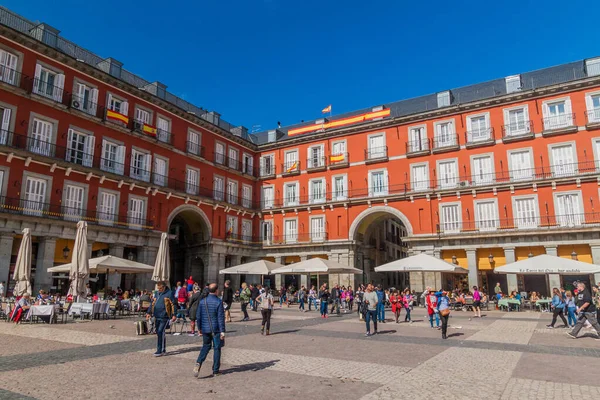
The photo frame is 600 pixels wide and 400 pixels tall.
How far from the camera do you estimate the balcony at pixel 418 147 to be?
3241 cm

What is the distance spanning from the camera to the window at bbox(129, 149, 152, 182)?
28.7m

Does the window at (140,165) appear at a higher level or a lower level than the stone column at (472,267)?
higher

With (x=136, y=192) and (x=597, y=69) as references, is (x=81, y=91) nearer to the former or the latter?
(x=136, y=192)

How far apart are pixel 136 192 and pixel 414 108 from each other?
24.4 meters

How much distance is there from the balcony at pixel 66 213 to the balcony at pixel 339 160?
16.1 metres

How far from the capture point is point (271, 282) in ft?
122

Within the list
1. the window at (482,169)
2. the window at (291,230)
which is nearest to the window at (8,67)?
the window at (291,230)

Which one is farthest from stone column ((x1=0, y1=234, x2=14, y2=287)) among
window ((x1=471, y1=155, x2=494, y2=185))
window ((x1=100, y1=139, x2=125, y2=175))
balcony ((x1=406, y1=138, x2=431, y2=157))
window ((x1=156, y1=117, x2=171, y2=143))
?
window ((x1=471, y1=155, x2=494, y2=185))

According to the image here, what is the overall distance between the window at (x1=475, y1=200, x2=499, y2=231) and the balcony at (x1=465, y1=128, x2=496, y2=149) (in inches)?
174

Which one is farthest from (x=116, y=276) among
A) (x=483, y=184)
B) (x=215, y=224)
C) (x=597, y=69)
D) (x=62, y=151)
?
(x=597, y=69)

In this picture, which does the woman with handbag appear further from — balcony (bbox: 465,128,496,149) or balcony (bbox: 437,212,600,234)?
balcony (bbox: 465,128,496,149)

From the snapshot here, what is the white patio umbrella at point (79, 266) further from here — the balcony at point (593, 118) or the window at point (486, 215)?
the balcony at point (593, 118)

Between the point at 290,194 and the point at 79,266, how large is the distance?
77.8ft

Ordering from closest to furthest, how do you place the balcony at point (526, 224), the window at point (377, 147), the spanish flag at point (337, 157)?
the balcony at point (526, 224), the window at point (377, 147), the spanish flag at point (337, 157)
